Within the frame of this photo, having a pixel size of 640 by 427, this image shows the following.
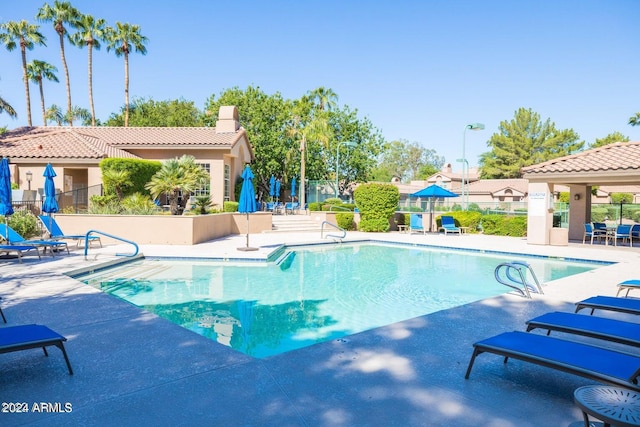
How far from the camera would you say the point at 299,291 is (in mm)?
9453

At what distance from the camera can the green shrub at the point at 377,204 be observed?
875 inches

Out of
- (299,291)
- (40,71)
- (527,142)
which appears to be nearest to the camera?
(299,291)

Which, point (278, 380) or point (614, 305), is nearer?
point (278, 380)

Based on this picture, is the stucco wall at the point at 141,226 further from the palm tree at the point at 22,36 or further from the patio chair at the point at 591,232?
the palm tree at the point at 22,36

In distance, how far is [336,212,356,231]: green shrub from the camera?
2338cm

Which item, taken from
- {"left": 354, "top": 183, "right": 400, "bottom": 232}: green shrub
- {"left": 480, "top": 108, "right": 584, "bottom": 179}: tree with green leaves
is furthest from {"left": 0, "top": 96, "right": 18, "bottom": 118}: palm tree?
{"left": 480, "top": 108, "right": 584, "bottom": 179}: tree with green leaves

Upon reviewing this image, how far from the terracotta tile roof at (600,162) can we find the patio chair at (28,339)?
17.3 meters

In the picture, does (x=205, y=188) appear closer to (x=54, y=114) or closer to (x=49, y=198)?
(x=49, y=198)

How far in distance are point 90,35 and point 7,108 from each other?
486 inches

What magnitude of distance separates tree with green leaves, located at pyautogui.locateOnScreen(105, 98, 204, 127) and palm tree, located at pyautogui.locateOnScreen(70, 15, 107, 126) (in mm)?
6062

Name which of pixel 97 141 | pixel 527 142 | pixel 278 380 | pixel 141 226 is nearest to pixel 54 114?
pixel 97 141

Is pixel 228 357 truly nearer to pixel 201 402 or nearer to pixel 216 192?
pixel 201 402

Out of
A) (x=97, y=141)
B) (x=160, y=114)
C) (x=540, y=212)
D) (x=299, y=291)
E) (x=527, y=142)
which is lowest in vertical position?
(x=299, y=291)

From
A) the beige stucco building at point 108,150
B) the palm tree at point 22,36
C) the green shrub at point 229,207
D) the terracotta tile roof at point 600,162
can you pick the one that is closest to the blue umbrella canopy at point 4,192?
the beige stucco building at point 108,150
